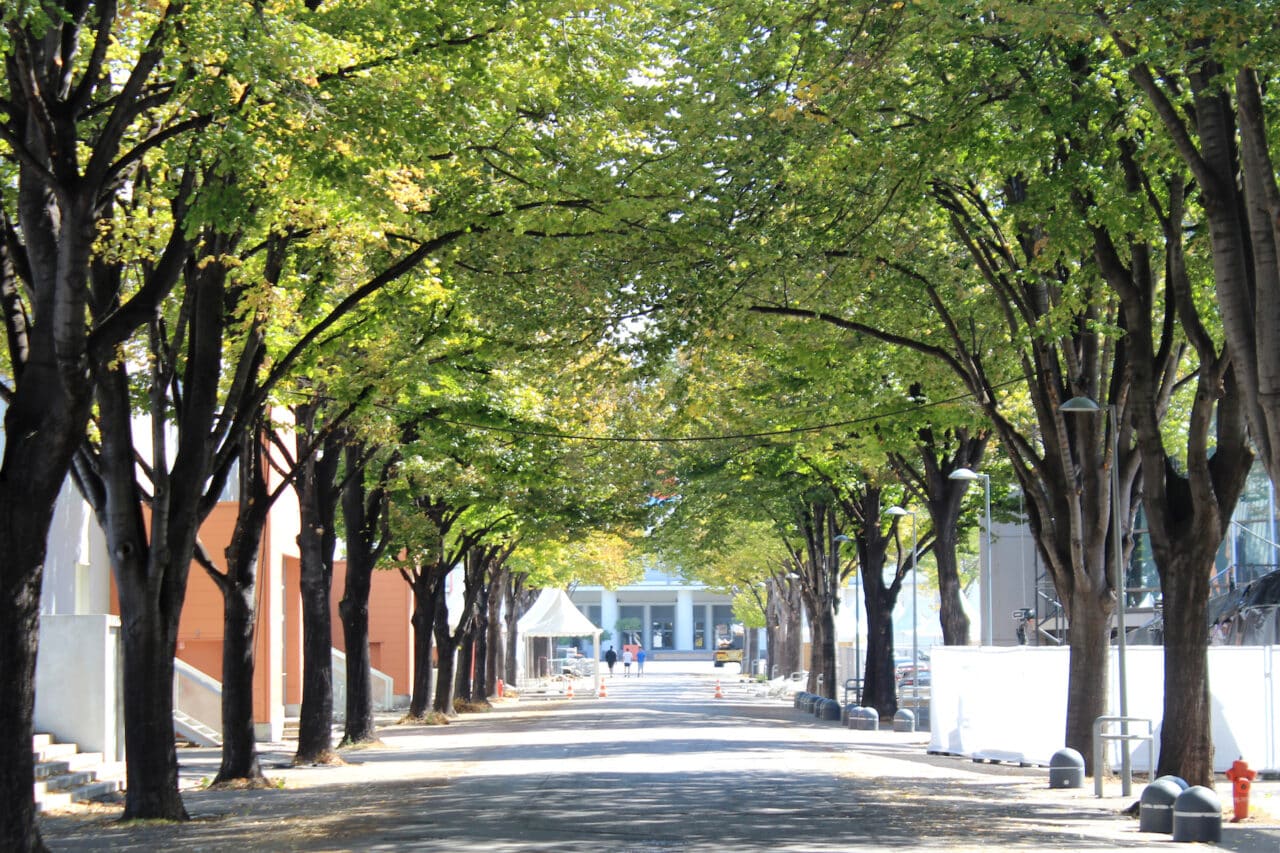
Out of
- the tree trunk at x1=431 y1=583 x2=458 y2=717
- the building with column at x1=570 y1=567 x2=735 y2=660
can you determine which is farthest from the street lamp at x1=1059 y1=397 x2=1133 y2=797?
the building with column at x1=570 y1=567 x2=735 y2=660

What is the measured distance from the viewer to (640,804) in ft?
60.6

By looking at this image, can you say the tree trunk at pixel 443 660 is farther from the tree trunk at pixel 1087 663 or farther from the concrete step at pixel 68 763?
the tree trunk at pixel 1087 663

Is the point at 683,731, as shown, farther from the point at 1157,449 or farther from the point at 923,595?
the point at 923,595

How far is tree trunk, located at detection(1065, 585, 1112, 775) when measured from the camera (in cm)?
2120

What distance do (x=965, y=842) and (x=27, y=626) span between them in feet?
27.3

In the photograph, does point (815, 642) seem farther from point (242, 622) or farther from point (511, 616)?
point (242, 622)

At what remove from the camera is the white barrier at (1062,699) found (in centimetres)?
2370

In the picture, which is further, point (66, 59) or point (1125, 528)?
point (1125, 528)

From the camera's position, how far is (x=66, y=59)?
1308 cm

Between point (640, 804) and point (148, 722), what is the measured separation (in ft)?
18.1

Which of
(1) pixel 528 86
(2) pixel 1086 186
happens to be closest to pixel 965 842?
(2) pixel 1086 186

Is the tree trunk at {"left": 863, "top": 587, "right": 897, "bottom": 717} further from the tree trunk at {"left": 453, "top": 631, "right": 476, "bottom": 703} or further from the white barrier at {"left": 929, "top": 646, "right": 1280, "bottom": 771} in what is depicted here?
the tree trunk at {"left": 453, "top": 631, "right": 476, "bottom": 703}

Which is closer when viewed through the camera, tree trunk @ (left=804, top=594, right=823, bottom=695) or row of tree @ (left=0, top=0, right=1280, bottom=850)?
row of tree @ (left=0, top=0, right=1280, bottom=850)

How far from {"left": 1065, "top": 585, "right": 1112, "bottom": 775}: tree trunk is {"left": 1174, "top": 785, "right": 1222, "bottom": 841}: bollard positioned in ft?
20.1
